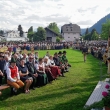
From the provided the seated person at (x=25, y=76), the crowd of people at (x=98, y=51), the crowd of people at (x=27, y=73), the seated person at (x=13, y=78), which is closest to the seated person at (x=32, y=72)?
the crowd of people at (x=27, y=73)

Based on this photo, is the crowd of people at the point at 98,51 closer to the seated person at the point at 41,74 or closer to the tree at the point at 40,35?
the seated person at the point at 41,74

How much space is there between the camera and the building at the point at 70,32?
106 meters

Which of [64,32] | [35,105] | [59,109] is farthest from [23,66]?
[64,32]

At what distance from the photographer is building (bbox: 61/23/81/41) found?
106 meters

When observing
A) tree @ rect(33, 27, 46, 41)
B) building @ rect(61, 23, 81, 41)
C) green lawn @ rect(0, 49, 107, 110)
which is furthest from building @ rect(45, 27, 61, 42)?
green lawn @ rect(0, 49, 107, 110)

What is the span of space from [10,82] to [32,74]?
162 centimetres

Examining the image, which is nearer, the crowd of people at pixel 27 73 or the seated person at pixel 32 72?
the crowd of people at pixel 27 73

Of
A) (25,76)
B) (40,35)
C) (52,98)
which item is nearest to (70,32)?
(40,35)

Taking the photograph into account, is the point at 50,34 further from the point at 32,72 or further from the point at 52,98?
the point at 52,98

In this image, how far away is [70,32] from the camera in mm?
105812

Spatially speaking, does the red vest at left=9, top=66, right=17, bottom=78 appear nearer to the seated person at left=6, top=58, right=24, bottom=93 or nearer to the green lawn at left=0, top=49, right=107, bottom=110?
the seated person at left=6, top=58, right=24, bottom=93

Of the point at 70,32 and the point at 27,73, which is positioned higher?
the point at 70,32

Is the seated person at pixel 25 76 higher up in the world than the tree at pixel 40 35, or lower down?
lower down

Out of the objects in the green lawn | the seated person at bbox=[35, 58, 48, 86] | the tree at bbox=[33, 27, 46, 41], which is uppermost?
the tree at bbox=[33, 27, 46, 41]
